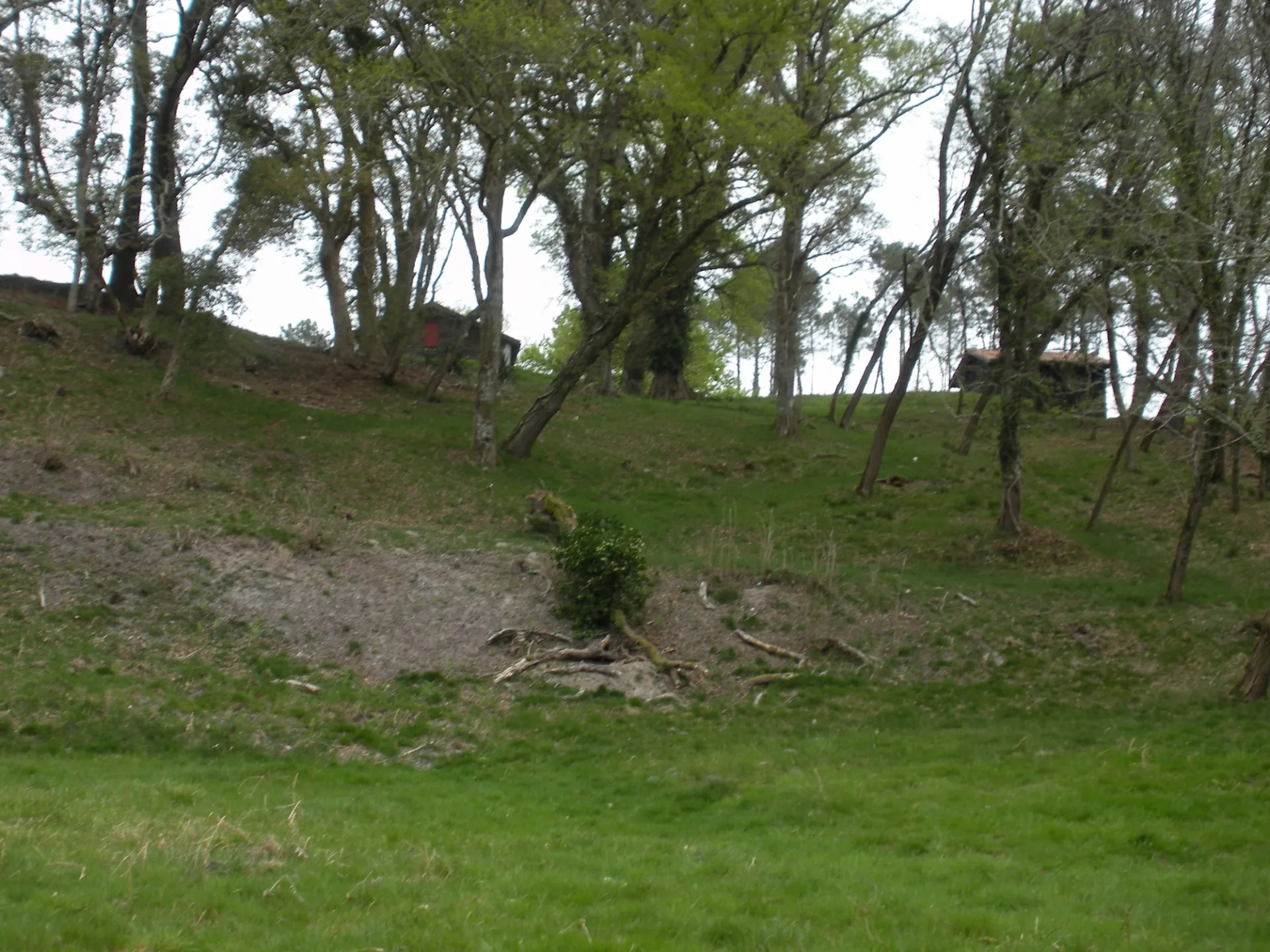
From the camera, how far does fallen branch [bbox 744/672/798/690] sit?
54.3 ft

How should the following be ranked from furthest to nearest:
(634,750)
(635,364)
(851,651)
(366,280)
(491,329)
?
(635,364) → (366,280) → (491,329) → (851,651) → (634,750)

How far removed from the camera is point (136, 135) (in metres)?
30.3

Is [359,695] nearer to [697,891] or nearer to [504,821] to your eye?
[504,821]

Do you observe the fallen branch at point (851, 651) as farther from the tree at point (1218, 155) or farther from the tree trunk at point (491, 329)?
the tree trunk at point (491, 329)

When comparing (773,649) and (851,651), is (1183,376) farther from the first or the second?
(773,649)

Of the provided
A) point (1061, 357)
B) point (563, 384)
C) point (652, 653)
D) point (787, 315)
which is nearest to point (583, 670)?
point (652, 653)

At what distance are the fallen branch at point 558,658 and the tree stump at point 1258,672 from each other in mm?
8293

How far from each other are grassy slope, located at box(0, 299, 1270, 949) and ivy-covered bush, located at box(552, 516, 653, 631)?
2423 millimetres

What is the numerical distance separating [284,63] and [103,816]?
2374 centimetres

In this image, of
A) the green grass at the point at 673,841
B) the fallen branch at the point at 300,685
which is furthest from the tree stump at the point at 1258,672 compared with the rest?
the fallen branch at the point at 300,685

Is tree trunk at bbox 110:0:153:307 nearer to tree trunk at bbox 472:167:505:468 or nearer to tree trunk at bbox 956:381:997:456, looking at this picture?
tree trunk at bbox 472:167:505:468

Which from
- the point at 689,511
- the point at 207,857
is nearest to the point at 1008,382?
the point at 689,511

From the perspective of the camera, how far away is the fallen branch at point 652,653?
54.4 ft

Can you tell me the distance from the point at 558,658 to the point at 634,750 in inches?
126
